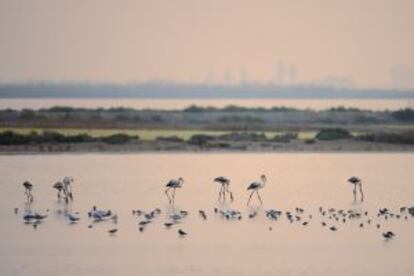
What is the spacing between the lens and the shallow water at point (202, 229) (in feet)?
62.3

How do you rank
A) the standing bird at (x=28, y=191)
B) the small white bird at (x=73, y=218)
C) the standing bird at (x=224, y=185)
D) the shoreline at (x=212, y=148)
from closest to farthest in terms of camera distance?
the small white bird at (x=73, y=218)
the standing bird at (x=28, y=191)
the standing bird at (x=224, y=185)
the shoreline at (x=212, y=148)

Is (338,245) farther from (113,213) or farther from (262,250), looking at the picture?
(113,213)

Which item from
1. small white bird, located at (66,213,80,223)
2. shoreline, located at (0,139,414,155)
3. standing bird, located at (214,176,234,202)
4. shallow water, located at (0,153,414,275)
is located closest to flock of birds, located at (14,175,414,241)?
small white bird, located at (66,213,80,223)

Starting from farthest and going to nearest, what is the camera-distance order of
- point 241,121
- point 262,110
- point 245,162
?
point 262,110, point 241,121, point 245,162

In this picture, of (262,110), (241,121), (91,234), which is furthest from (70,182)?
(262,110)

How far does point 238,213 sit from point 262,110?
37.6 meters

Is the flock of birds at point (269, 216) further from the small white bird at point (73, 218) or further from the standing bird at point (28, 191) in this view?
the standing bird at point (28, 191)

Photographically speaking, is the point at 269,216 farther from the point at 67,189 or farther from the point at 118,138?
the point at 118,138

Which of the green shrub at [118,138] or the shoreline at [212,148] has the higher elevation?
the green shrub at [118,138]

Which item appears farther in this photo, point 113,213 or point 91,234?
point 113,213

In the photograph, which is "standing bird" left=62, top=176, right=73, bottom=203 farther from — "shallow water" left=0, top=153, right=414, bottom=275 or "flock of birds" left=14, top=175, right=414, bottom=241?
"flock of birds" left=14, top=175, right=414, bottom=241

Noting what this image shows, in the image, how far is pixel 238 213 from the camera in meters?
24.6

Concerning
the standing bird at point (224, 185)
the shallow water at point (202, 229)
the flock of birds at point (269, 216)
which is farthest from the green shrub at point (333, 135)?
the flock of birds at point (269, 216)

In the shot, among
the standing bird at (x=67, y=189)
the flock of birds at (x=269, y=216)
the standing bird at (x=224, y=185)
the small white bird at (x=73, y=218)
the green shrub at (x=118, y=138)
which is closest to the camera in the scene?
the flock of birds at (x=269, y=216)
